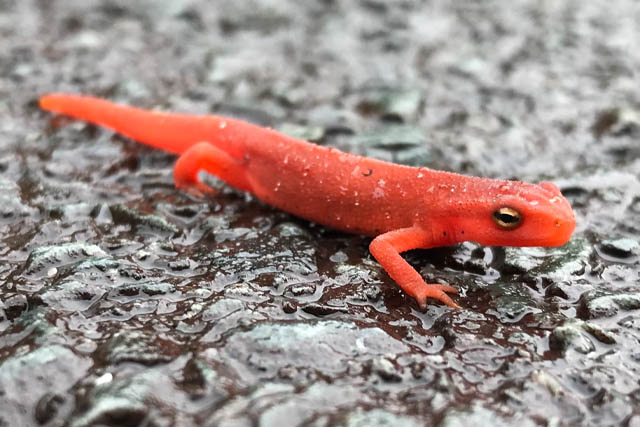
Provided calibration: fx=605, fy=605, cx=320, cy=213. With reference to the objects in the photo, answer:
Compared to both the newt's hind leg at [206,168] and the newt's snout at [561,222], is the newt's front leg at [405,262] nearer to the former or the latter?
the newt's snout at [561,222]

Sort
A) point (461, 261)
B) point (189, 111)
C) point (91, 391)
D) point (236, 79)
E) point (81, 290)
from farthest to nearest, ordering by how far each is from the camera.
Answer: point (236, 79) < point (189, 111) < point (461, 261) < point (81, 290) < point (91, 391)

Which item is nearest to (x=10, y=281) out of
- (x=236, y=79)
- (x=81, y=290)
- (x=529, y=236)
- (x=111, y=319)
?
(x=81, y=290)

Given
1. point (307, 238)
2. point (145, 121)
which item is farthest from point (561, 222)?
point (145, 121)

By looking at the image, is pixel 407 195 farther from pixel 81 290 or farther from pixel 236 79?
pixel 236 79

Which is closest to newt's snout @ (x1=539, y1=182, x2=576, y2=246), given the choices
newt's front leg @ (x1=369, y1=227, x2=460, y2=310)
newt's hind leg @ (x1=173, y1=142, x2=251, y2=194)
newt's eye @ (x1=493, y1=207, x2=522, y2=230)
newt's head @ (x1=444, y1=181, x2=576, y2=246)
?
newt's head @ (x1=444, y1=181, x2=576, y2=246)

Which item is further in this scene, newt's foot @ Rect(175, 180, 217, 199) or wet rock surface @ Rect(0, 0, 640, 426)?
newt's foot @ Rect(175, 180, 217, 199)

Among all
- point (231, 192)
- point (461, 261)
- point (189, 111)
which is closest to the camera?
point (461, 261)

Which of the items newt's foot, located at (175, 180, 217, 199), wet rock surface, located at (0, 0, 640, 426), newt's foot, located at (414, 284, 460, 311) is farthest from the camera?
newt's foot, located at (175, 180, 217, 199)

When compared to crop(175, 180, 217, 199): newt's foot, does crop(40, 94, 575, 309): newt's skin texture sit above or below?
above

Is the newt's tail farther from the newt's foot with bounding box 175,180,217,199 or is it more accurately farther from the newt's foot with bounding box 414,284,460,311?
the newt's foot with bounding box 414,284,460,311
